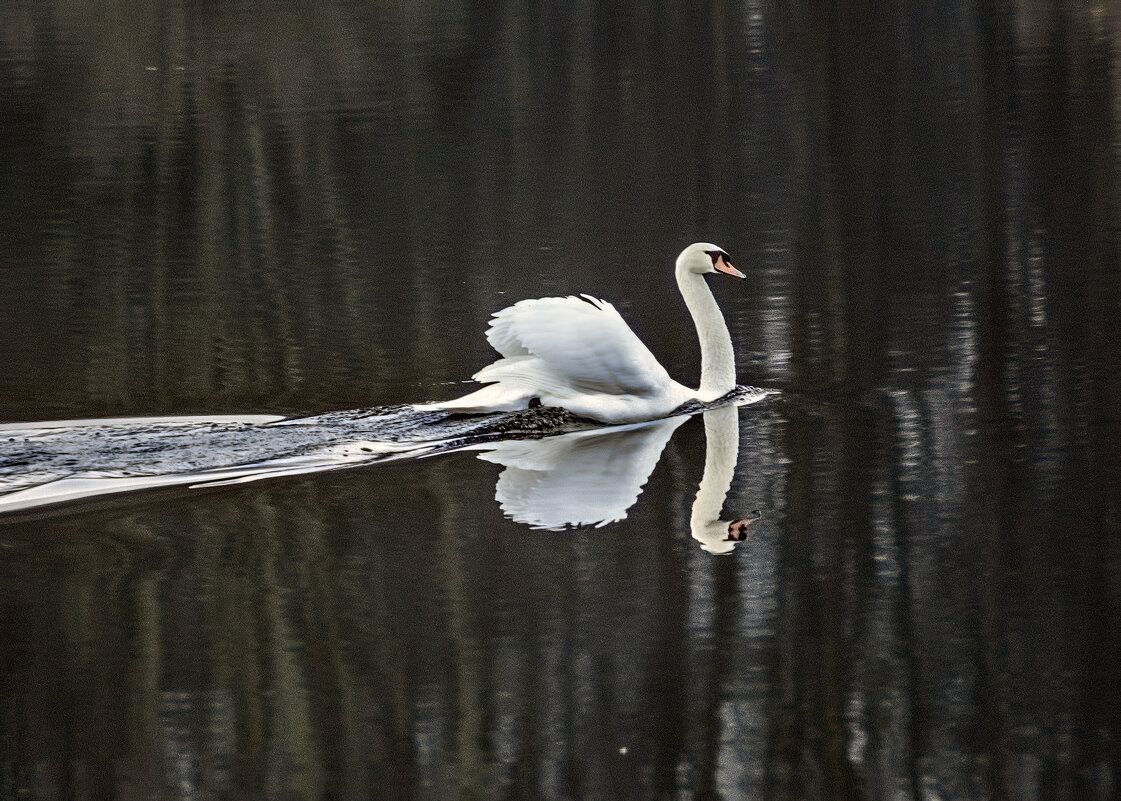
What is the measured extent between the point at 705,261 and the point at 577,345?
1.33 meters

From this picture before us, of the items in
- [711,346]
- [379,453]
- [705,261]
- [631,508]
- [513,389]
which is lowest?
[631,508]

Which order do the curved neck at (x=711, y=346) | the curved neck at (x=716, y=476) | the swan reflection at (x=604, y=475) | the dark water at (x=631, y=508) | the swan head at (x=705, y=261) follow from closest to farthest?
1. the dark water at (x=631, y=508)
2. the curved neck at (x=716, y=476)
3. the swan reflection at (x=604, y=475)
4. the curved neck at (x=711, y=346)
5. the swan head at (x=705, y=261)

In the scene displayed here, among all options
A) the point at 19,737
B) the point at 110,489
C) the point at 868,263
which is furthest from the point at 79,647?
the point at 868,263

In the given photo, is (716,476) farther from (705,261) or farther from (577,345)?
(705,261)

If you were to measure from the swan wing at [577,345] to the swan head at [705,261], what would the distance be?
3.25ft

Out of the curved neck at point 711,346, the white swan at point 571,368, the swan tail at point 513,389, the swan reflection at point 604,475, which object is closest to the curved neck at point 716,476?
the swan reflection at point 604,475

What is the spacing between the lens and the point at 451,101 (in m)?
21.5

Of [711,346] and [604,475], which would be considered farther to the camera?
[711,346]

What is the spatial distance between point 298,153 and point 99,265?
5426 mm

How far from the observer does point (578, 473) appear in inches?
303

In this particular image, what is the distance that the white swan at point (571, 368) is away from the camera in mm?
8414

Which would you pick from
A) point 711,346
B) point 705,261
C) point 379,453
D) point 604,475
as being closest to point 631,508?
point 604,475

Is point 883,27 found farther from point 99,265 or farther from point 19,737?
point 19,737

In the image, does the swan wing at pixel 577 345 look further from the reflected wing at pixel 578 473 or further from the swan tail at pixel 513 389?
the reflected wing at pixel 578 473
